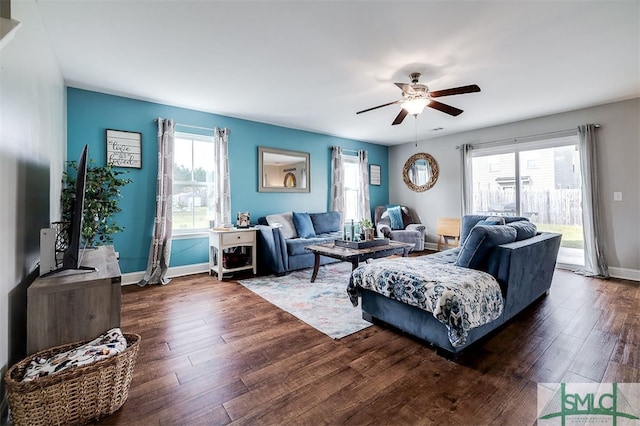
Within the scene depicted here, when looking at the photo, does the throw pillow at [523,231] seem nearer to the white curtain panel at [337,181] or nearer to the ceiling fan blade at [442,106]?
the ceiling fan blade at [442,106]

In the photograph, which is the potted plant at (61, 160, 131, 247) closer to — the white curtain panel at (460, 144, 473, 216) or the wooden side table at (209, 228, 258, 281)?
the wooden side table at (209, 228, 258, 281)

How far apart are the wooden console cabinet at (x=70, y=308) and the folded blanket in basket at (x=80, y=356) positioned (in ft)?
0.32

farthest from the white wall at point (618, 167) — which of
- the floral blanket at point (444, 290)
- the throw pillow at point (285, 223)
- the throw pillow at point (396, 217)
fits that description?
the throw pillow at point (285, 223)

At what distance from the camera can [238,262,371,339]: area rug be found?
2.58 metres

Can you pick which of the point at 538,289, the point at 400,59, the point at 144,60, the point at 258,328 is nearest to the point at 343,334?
the point at 258,328

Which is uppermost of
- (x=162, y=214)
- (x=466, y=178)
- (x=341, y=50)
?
(x=341, y=50)

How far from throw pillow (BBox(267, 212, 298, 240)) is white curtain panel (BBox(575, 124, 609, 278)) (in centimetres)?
454

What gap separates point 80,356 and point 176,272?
2.95 m

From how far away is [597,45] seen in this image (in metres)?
2.59

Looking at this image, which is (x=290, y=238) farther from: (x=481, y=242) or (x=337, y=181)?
(x=481, y=242)

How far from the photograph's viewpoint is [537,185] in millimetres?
4961

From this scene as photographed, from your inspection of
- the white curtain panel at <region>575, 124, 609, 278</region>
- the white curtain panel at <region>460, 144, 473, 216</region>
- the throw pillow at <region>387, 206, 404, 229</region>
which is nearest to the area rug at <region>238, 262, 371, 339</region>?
the throw pillow at <region>387, 206, 404, 229</region>

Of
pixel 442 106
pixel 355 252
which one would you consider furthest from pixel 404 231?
pixel 442 106

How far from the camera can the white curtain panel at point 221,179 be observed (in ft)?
14.7
